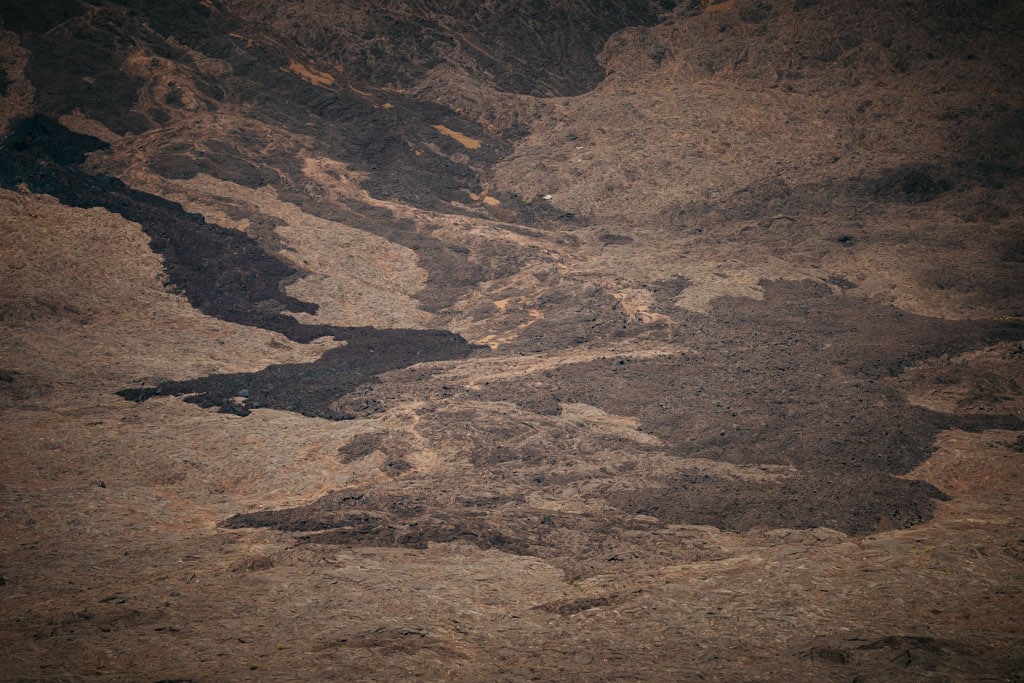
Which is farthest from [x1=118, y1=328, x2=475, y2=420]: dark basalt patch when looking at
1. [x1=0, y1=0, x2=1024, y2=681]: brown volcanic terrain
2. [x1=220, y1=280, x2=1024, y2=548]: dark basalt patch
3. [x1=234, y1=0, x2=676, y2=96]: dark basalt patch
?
[x1=234, y1=0, x2=676, y2=96]: dark basalt patch

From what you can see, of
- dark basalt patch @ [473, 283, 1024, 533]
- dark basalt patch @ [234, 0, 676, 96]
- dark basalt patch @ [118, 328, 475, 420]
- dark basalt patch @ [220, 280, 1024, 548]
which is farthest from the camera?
dark basalt patch @ [234, 0, 676, 96]

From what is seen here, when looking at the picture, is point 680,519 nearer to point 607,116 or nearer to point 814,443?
point 814,443

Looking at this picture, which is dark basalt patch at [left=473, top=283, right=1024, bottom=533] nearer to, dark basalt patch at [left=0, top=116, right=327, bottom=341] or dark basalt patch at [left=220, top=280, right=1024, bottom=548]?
dark basalt patch at [left=220, top=280, right=1024, bottom=548]

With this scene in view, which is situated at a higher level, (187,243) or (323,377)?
(187,243)

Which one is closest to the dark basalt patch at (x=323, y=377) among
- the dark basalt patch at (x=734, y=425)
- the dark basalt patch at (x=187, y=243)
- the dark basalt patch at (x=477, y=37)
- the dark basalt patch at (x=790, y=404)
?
the dark basalt patch at (x=734, y=425)

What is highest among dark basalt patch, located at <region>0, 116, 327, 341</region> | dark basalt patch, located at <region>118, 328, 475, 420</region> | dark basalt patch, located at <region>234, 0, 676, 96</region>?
dark basalt patch, located at <region>234, 0, 676, 96</region>

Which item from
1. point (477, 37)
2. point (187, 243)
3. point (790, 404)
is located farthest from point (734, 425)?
point (477, 37)

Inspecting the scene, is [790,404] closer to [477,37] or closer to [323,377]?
[323,377]

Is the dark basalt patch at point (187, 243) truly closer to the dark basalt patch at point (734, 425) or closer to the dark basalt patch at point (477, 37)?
the dark basalt patch at point (734, 425)
